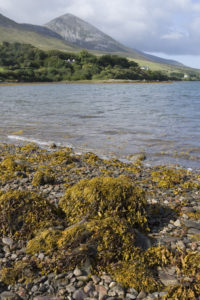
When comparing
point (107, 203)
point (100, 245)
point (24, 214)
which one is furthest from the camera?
point (107, 203)

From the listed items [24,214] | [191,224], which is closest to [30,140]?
[24,214]

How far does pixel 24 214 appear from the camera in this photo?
5.08 meters

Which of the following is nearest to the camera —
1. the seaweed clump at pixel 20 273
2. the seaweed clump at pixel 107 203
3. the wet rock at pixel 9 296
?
the wet rock at pixel 9 296

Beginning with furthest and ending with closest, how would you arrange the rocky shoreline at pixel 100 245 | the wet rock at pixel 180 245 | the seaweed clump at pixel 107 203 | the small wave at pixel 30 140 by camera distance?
the small wave at pixel 30 140 < the seaweed clump at pixel 107 203 < the wet rock at pixel 180 245 < the rocky shoreline at pixel 100 245

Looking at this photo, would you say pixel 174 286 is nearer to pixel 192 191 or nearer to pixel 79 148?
pixel 192 191

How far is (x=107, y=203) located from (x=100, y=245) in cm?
107

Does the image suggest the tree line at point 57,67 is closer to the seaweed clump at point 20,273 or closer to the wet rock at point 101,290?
the seaweed clump at point 20,273

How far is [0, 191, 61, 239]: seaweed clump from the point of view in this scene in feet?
16.1

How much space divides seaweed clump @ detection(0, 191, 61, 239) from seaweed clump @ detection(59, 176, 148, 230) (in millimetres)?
379

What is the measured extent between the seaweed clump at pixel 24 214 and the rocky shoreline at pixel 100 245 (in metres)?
0.02

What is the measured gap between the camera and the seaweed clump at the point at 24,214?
4910 mm

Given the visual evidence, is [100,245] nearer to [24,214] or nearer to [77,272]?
[77,272]

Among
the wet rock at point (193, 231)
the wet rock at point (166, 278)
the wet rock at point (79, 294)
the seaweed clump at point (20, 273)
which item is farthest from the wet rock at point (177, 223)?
the seaweed clump at point (20, 273)

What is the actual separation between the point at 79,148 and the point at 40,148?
176 centimetres
